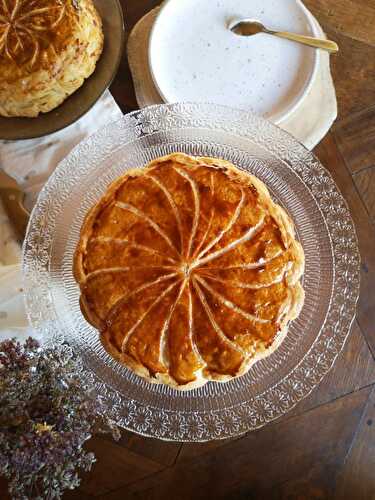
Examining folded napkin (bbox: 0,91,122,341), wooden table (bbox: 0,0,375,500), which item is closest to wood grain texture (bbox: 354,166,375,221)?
wooden table (bbox: 0,0,375,500)

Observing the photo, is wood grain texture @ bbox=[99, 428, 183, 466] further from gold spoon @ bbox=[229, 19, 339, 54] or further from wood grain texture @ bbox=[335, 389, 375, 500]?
gold spoon @ bbox=[229, 19, 339, 54]

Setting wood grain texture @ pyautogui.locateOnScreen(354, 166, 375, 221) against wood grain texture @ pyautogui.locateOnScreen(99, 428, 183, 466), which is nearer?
wood grain texture @ pyautogui.locateOnScreen(99, 428, 183, 466)

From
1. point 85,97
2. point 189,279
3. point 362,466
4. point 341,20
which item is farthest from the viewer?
point 341,20

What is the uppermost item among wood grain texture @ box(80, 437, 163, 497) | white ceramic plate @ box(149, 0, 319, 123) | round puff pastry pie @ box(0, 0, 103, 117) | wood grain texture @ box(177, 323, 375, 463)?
round puff pastry pie @ box(0, 0, 103, 117)

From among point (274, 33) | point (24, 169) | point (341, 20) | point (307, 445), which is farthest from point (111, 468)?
point (341, 20)

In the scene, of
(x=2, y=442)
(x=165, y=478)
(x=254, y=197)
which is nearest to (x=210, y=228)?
(x=254, y=197)

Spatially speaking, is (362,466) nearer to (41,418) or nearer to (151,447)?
(151,447)

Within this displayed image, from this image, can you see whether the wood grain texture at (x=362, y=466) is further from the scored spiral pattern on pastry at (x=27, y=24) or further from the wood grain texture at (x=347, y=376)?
the scored spiral pattern on pastry at (x=27, y=24)
